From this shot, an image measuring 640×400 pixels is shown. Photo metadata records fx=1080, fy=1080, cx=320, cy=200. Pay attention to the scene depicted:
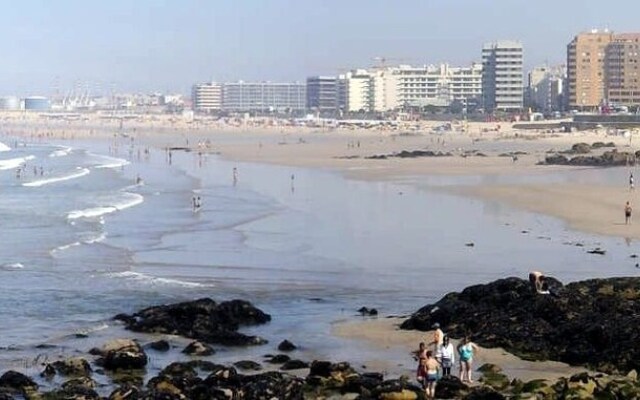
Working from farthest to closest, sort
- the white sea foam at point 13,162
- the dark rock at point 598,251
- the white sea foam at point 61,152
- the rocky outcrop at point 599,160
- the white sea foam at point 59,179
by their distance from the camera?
the white sea foam at point 61,152 → the white sea foam at point 13,162 → the rocky outcrop at point 599,160 → the white sea foam at point 59,179 → the dark rock at point 598,251

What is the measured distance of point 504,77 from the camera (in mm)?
181125

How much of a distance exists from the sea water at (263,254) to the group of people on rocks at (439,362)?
2156 mm

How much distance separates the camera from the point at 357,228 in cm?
3466

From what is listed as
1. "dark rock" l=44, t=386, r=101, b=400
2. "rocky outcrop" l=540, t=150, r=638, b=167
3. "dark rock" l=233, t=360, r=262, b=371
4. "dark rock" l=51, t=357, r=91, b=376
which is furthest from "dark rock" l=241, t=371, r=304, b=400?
"rocky outcrop" l=540, t=150, r=638, b=167

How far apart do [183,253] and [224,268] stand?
3130 millimetres

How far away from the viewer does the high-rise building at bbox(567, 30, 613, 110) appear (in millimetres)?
161500

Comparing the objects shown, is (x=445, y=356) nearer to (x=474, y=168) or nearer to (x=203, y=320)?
(x=203, y=320)

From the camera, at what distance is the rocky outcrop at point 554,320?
16.3 meters

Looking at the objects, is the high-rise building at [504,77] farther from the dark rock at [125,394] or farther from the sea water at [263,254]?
the dark rock at [125,394]

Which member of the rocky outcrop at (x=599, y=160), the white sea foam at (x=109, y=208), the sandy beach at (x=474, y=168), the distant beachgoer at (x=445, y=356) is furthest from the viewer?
the rocky outcrop at (x=599, y=160)

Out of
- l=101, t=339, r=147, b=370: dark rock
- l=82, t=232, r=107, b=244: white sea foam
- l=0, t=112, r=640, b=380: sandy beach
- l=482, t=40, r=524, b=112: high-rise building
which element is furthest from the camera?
l=482, t=40, r=524, b=112: high-rise building

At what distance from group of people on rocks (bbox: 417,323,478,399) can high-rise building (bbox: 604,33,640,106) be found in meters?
154

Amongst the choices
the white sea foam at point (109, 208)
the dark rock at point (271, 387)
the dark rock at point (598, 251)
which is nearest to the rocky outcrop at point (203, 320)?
the dark rock at point (271, 387)

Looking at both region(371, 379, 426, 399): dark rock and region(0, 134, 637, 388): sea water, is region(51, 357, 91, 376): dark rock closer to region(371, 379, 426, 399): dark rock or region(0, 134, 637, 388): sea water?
region(0, 134, 637, 388): sea water
